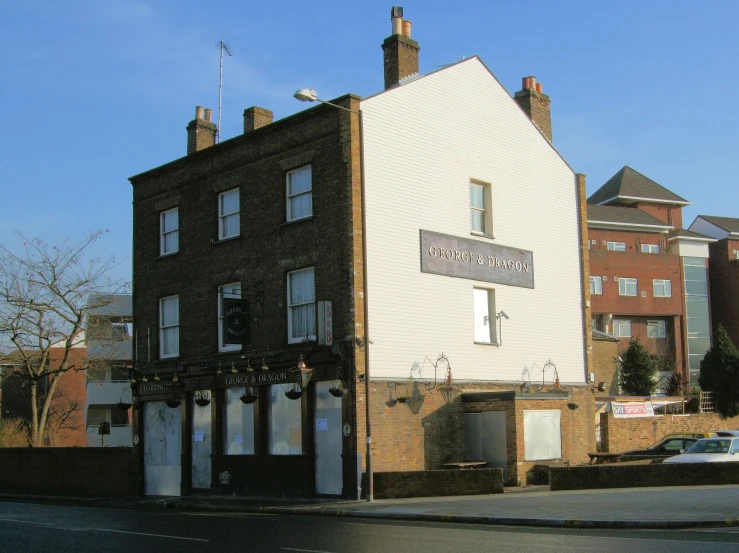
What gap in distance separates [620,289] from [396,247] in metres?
49.6

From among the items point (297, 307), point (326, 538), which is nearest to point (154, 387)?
point (297, 307)

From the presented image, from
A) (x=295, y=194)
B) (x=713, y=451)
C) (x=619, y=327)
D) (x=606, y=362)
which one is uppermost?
(x=295, y=194)

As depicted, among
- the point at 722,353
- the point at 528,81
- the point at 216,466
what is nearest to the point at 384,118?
the point at 528,81

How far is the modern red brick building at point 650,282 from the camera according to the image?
232 feet

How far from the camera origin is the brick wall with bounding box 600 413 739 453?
33438 millimetres

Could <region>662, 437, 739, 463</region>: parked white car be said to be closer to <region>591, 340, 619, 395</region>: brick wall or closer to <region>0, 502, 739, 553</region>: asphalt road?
<region>0, 502, 739, 553</region>: asphalt road

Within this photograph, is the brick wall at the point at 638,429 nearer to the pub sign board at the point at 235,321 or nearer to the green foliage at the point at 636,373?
the pub sign board at the point at 235,321

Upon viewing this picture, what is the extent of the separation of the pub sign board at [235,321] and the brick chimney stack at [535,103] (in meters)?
12.4

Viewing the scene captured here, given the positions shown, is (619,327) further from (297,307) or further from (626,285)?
(297,307)

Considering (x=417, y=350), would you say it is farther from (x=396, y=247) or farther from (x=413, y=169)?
(x=413, y=169)

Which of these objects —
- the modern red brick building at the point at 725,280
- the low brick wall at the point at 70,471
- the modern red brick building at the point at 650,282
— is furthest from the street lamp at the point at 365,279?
the modern red brick building at the point at 725,280

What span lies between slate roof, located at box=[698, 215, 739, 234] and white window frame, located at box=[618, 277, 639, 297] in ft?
50.3

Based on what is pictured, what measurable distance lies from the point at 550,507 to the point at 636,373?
4741 centimetres

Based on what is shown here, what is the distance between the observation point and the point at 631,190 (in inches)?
3209
